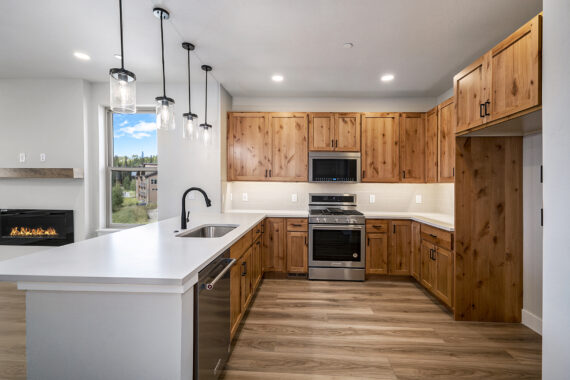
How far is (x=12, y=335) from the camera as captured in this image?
85.6 inches

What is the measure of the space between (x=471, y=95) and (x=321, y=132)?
1865mm

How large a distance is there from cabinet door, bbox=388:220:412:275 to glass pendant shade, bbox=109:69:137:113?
10.5 feet

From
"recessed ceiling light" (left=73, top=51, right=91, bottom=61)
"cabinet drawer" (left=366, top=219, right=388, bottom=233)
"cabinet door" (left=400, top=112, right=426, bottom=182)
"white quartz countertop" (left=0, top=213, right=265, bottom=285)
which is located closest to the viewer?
"white quartz countertop" (left=0, top=213, right=265, bottom=285)

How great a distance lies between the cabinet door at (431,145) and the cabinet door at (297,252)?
1845mm

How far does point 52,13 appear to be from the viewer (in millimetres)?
2092

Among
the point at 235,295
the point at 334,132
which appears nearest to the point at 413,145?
the point at 334,132

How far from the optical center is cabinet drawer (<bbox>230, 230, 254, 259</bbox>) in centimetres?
196

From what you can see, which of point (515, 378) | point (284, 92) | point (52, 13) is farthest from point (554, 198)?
point (52, 13)

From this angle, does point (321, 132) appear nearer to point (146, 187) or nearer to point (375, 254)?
point (375, 254)

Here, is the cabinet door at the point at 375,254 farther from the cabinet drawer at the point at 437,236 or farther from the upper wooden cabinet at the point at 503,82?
the upper wooden cabinet at the point at 503,82

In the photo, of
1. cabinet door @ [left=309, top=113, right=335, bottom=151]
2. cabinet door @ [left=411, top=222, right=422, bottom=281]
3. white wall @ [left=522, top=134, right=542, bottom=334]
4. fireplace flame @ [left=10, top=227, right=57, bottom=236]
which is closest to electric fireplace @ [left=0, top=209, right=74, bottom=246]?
fireplace flame @ [left=10, top=227, right=57, bottom=236]

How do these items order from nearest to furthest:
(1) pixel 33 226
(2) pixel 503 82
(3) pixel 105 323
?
(3) pixel 105 323, (2) pixel 503 82, (1) pixel 33 226

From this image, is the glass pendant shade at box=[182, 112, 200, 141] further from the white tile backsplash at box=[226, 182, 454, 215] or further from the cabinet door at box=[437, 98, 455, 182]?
the cabinet door at box=[437, 98, 455, 182]

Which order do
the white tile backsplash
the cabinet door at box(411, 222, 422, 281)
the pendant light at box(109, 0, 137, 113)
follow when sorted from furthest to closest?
the white tile backsplash < the cabinet door at box(411, 222, 422, 281) < the pendant light at box(109, 0, 137, 113)
